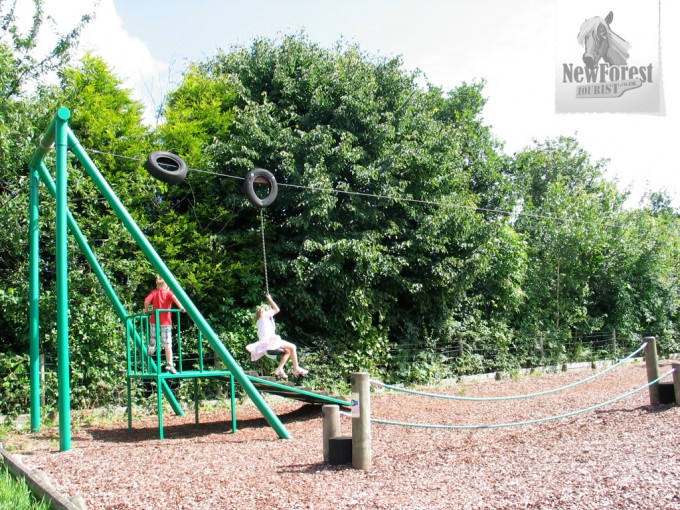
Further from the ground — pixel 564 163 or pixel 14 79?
pixel 564 163

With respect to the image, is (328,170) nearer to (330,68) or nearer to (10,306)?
(330,68)

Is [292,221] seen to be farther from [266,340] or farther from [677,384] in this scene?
[677,384]

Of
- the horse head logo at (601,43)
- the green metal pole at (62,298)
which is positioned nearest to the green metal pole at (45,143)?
the green metal pole at (62,298)

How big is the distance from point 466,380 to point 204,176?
821 centimetres

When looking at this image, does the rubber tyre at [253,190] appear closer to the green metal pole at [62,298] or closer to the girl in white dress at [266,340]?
the girl in white dress at [266,340]

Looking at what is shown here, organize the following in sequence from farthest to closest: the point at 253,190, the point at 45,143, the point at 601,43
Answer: the point at 601,43
the point at 253,190
the point at 45,143

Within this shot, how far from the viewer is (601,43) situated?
11.7m

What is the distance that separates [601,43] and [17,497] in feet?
38.9

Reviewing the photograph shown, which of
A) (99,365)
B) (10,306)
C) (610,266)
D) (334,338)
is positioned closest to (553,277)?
(610,266)

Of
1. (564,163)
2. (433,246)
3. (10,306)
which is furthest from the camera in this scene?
(564,163)

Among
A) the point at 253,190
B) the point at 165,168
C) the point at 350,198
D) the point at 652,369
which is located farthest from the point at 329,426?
the point at 350,198

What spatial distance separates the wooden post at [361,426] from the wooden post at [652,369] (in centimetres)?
482

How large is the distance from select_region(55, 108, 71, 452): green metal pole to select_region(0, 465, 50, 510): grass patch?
1.66 meters

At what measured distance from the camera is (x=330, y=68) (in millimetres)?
14453
